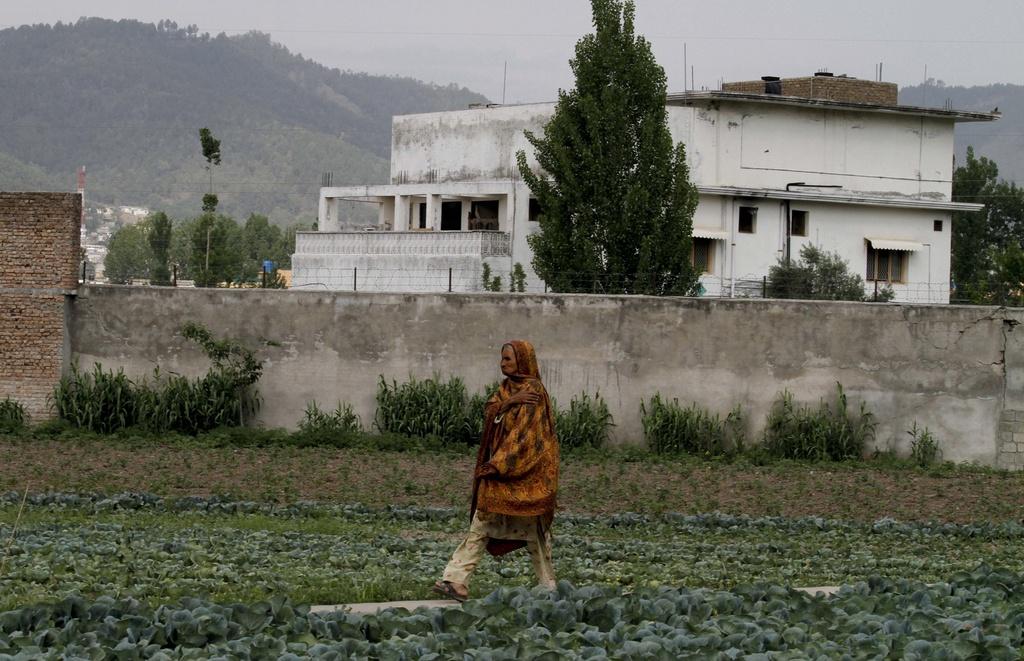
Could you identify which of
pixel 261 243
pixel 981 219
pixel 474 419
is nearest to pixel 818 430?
pixel 474 419

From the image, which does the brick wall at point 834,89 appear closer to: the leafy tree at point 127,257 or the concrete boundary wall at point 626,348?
the concrete boundary wall at point 626,348

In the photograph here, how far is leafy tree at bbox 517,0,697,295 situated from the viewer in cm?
4019

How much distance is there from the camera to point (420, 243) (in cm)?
4681

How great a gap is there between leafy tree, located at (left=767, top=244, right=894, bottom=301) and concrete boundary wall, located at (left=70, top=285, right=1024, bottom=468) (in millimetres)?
19526

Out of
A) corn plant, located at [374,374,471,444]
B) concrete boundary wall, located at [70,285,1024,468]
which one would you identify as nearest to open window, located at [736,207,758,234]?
concrete boundary wall, located at [70,285,1024,468]

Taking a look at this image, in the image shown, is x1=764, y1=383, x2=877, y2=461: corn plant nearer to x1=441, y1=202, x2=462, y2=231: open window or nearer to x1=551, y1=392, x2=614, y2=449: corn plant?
x1=551, y1=392, x2=614, y2=449: corn plant

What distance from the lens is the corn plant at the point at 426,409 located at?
77.1ft

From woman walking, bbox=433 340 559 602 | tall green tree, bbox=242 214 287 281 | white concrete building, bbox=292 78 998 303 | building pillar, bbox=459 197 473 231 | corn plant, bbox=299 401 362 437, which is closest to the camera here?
woman walking, bbox=433 340 559 602

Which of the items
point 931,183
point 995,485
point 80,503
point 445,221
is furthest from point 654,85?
point 80,503

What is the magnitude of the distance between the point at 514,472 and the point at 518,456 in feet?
0.40

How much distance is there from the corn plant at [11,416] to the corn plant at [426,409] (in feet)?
19.9

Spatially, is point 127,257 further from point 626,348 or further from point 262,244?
point 626,348

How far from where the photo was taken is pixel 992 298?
3088 centimetres

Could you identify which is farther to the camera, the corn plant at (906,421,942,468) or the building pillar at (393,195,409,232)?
the building pillar at (393,195,409,232)
